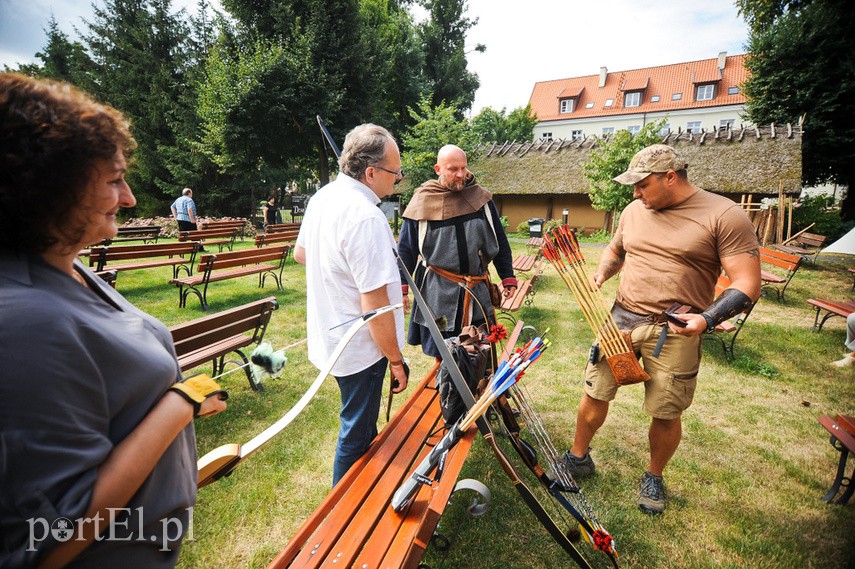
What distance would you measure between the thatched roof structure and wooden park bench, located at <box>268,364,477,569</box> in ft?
56.9

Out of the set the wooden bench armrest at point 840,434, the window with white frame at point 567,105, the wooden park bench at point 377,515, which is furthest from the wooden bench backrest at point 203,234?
the window with white frame at point 567,105

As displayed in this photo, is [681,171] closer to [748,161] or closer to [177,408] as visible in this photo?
[177,408]

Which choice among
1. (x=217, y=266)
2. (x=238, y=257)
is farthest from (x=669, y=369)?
(x=238, y=257)

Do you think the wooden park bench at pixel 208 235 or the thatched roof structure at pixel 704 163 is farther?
the thatched roof structure at pixel 704 163

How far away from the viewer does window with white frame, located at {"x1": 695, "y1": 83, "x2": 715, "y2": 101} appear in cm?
3416

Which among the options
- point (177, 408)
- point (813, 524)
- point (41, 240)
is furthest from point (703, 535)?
point (41, 240)

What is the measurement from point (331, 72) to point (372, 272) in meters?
Result: 15.3

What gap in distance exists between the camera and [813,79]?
16938mm

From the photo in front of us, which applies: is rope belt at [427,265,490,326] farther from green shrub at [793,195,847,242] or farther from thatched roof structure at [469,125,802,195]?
green shrub at [793,195,847,242]

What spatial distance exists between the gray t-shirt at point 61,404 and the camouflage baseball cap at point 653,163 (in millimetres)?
2450

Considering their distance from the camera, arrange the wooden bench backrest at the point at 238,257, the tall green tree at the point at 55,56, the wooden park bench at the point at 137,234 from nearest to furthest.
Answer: the wooden bench backrest at the point at 238,257
the wooden park bench at the point at 137,234
the tall green tree at the point at 55,56

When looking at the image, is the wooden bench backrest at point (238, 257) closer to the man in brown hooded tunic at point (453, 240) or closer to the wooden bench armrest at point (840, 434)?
the man in brown hooded tunic at point (453, 240)

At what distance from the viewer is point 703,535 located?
2443 mm

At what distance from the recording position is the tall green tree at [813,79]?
16.0 meters
